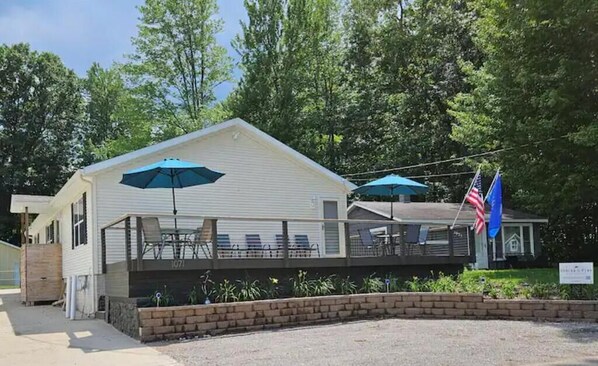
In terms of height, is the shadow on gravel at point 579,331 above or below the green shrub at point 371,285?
below

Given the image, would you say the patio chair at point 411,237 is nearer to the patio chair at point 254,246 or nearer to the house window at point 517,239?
the patio chair at point 254,246

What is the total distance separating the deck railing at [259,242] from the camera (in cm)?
1108

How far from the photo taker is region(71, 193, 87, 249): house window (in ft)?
48.3

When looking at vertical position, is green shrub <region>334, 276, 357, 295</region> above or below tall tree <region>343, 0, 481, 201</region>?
below

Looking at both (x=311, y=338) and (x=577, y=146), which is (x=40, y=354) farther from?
(x=577, y=146)

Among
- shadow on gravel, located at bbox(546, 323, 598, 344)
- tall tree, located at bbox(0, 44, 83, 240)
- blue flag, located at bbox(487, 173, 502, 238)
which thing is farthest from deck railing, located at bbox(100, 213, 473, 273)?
tall tree, located at bbox(0, 44, 83, 240)

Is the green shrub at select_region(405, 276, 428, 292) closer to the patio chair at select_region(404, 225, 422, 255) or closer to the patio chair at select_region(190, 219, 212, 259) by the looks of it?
the patio chair at select_region(404, 225, 422, 255)

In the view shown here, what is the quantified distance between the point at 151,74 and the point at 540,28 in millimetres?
21913

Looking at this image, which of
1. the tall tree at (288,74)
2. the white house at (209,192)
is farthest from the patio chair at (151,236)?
the tall tree at (288,74)

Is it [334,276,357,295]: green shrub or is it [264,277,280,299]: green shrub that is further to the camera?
[334,276,357,295]: green shrub

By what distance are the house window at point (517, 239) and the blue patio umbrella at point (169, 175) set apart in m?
17.0

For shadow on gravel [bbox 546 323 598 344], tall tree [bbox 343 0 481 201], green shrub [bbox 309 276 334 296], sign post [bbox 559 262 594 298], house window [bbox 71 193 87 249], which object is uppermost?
tall tree [bbox 343 0 481 201]

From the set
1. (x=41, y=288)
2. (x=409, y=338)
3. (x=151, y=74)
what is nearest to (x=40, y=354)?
(x=409, y=338)

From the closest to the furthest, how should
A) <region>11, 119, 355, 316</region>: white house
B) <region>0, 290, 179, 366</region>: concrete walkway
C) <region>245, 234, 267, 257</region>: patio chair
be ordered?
<region>0, 290, 179, 366</region>: concrete walkway → <region>245, 234, 267, 257</region>: patio chair → <region>11, 119, 355, 316</region>: white house
